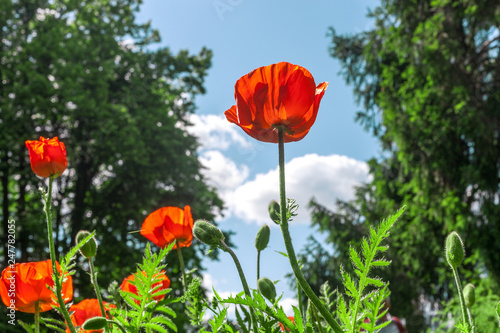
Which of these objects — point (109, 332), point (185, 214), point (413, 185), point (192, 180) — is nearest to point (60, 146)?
point (185, 214)

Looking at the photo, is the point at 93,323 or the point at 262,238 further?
the point at 262,238

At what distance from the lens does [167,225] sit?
0.94 meters

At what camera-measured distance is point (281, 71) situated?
58 centimetres

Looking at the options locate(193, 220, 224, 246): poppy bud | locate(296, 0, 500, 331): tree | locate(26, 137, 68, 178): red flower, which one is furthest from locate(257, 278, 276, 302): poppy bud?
locate(296, 0, 500, 331): tree

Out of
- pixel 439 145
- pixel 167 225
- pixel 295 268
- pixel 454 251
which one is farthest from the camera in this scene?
pixel 439 145

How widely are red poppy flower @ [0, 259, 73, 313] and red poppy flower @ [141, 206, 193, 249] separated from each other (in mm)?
198

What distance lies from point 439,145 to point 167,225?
7720 millimetres

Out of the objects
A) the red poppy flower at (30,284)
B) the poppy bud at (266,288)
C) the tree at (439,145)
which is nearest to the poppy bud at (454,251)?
the poppy bud at (266,288)

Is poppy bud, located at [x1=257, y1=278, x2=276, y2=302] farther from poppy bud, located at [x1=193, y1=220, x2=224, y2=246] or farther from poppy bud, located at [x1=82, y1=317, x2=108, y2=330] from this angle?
poppy bud, located at [x1=82, y1=317, x2=108, y2=330]

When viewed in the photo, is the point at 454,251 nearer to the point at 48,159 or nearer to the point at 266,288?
the point at 266,288

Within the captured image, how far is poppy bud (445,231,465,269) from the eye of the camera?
0.65 m

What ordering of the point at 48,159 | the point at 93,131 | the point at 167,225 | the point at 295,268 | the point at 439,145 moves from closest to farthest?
the point at 295,268 < the point at 48,159 < the point at 167,225 < the point at 439,145 < the point at 93,131

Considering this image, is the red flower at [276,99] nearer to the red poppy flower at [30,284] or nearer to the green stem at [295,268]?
the green stem at [295,268]

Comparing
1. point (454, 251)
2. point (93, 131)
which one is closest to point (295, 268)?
point (454, 251)
